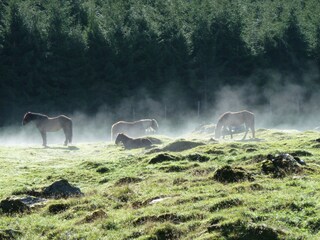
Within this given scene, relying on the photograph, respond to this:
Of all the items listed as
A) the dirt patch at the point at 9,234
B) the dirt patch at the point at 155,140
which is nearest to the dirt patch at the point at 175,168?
the dirt patch at the point at 9,234

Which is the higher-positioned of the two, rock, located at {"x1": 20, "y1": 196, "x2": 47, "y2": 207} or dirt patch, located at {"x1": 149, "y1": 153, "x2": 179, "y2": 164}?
dirt patch, located at {"x1": 149, "y1": 153, "x2": 179, "y2": 164}

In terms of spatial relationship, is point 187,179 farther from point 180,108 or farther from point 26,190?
point 180,108

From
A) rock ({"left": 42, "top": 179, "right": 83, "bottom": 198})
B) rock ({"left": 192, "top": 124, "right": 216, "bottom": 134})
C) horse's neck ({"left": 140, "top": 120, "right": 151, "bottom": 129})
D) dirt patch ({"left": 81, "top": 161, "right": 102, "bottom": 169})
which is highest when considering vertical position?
horse's neck ({"left": 140, "top": 120, "right": 151, "bottom": 129})

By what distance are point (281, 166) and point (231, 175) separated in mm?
1813

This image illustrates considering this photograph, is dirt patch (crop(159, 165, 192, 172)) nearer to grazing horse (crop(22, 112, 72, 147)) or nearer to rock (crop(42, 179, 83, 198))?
rock (crop(42, 179, 83, 198))

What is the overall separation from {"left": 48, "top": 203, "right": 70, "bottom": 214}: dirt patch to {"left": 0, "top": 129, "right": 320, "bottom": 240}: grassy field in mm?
29

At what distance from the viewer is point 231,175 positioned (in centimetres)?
1934

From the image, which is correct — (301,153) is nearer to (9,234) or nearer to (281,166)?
(281,166)

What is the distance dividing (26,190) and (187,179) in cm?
536

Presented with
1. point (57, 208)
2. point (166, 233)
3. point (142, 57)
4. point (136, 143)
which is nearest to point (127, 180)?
point (57, 208)

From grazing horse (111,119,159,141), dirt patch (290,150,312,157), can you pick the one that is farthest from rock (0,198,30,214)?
grazing horse (111,119,159,141)

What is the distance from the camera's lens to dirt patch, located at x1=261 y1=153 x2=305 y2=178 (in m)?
19.7

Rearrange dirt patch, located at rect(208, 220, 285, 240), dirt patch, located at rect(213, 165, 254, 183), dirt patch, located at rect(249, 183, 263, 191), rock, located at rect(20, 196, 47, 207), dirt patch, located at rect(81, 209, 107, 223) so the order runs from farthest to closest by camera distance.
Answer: dirt patch, located at rect(213, 165, 254, 183) → rock, located at rect(20, 196, 47, 207) → dirt patch, located at rect(249, 183, 263, 191) → dirt patch, located at rect(81, 209, 107, 223) → dirt patch, located at rect(208, 220, 285, 240)

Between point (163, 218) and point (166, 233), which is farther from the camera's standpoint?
→ point (163, 218)
